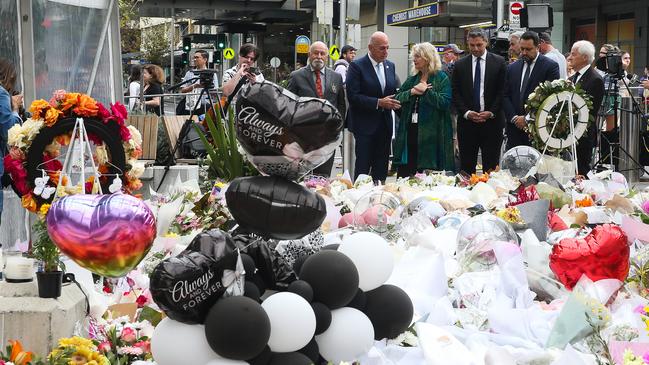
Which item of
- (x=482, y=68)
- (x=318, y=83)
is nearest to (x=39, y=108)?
(x=318, y=83)

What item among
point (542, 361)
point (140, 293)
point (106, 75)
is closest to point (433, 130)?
point (106, 75)

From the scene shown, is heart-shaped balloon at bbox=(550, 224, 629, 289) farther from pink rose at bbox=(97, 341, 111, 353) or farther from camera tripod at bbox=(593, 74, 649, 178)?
camera tripod at bbox=(593, 74, 649, 178)

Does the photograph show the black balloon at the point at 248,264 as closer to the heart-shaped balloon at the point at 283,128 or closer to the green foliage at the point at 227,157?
the heart-shaped balloon at the point at 283,128

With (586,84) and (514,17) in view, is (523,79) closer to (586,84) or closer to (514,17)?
(586,84)

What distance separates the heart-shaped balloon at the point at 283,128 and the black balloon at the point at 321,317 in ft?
1.29

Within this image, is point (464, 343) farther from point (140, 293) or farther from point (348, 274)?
point (140, 293)

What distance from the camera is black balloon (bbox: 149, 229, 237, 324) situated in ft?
8.17

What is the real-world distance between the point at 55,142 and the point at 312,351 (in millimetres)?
2333

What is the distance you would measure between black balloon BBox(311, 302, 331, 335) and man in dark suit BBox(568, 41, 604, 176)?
5.98 metres

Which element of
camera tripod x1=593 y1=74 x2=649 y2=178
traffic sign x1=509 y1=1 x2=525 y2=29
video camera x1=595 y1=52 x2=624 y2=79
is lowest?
camera tripod x1=593 y1=74 x2=649 y2=178

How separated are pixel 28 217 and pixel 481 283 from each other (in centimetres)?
388

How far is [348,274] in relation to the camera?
277cm

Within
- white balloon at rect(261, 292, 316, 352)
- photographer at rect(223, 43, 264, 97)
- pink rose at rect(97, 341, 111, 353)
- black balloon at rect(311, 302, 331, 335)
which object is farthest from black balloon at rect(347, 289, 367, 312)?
photographer at rect(223, 43, 264, 97)

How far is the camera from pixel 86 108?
4492mm
